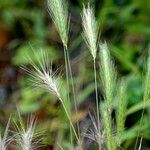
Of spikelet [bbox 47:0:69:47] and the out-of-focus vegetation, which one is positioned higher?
spikelet [bbox 47:0:69:47]

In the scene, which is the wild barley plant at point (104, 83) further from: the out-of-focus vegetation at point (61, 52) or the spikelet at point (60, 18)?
the out-of-focus vegetation at point (61, 52)

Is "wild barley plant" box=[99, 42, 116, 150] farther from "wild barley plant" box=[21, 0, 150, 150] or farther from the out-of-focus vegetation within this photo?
the out-of-focus vegetation

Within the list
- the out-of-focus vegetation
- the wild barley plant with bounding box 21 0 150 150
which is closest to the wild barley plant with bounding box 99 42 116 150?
the wild barley plant with bounding box 21 0 150 150

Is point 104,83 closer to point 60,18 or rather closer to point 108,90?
point 108,90

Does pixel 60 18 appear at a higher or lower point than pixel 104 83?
higher

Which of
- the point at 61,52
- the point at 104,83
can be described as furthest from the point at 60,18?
the point at 61,52

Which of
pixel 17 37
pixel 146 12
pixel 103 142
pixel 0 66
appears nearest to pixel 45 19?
pixel 17 37

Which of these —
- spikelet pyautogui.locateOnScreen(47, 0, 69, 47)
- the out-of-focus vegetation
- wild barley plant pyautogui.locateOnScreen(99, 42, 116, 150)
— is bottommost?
the out-of-focus vegetation

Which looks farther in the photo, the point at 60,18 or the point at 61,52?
the point at 61,52

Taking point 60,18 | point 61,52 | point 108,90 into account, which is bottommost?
point 61,52
